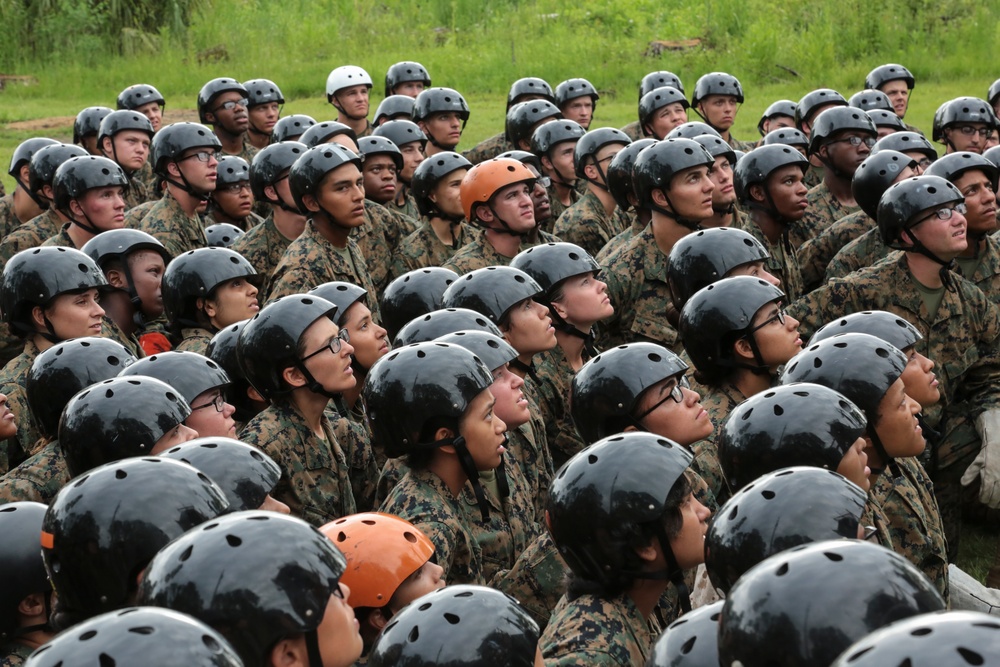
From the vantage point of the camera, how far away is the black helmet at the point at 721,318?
7258 mm

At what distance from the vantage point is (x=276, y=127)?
1506 centimetres

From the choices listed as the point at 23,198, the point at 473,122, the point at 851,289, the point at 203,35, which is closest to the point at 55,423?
the point at 851,289

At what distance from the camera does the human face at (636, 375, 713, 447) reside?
6.51 metres

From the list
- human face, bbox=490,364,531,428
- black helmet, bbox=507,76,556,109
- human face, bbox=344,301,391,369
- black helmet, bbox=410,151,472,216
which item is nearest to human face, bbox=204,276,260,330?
human face, bbox=344,301,391,369

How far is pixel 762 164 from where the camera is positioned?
11.0 metres

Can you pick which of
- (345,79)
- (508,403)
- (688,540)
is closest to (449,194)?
(345,79)

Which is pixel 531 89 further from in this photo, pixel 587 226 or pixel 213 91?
pixel 587 226

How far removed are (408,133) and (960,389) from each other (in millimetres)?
7133

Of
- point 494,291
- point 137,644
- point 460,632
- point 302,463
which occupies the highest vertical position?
point 137,644

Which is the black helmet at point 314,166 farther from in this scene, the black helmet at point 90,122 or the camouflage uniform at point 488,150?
the black helmet at point 90,122

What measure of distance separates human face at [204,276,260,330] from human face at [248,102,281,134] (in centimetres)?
829

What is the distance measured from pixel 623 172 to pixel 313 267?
3.39 m

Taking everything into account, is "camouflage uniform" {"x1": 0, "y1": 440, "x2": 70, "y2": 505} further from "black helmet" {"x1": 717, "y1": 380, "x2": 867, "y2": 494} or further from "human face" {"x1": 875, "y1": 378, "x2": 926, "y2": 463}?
"human face" {"x1": 875, "y1": 378, "x2": 926, "y2": 463}

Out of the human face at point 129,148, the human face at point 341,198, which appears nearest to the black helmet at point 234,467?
the human face at point 341,198
